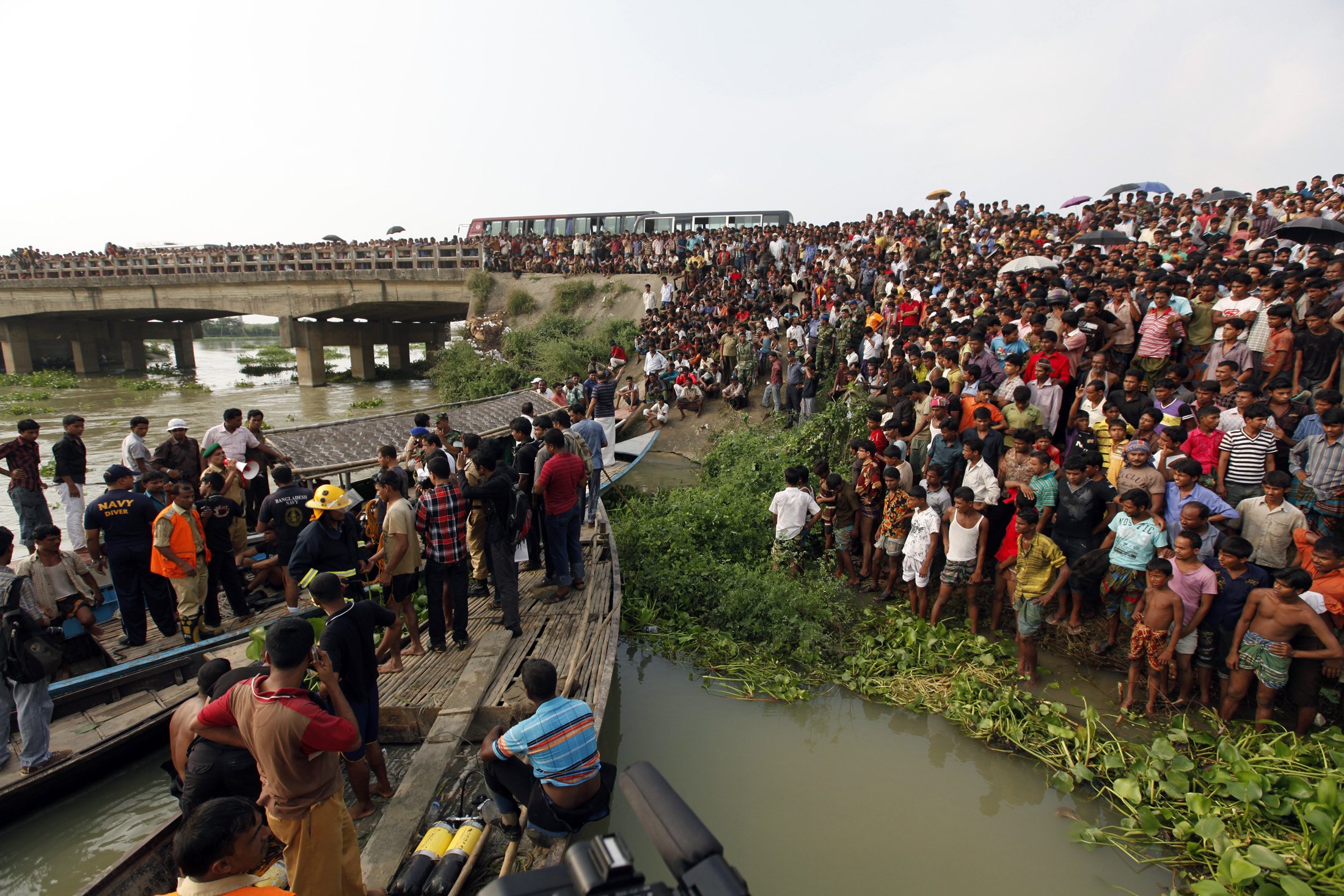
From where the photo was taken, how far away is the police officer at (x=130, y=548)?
561 cm

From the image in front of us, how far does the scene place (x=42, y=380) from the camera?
2875 cm

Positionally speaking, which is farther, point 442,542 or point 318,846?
point 442,542

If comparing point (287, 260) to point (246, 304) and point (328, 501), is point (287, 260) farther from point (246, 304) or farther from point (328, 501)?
point (328, 501)

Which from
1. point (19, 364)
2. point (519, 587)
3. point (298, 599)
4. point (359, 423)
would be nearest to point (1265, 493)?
point (519, 587)

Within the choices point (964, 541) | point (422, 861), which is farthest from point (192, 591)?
point (964, 541)

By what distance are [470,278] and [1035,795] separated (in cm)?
2344

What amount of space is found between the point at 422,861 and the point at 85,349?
127 ft

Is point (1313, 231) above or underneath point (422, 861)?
above

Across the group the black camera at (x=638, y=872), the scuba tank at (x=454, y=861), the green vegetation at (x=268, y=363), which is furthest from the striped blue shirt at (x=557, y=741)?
the green vegetation at (x=268, y=363)

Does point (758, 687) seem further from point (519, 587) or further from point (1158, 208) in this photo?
point (1158, 208)

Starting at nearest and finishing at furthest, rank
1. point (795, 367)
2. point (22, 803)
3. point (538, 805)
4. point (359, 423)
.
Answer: point (538, 805)
point (22, 803)
point (359, 423)
point (795, 367)

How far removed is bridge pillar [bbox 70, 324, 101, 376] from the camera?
31672mm

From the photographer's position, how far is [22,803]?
14.6 ft

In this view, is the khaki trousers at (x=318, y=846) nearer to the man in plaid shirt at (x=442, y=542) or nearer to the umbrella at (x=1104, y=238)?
the man in plaid shirt at (x=442, y=542)
